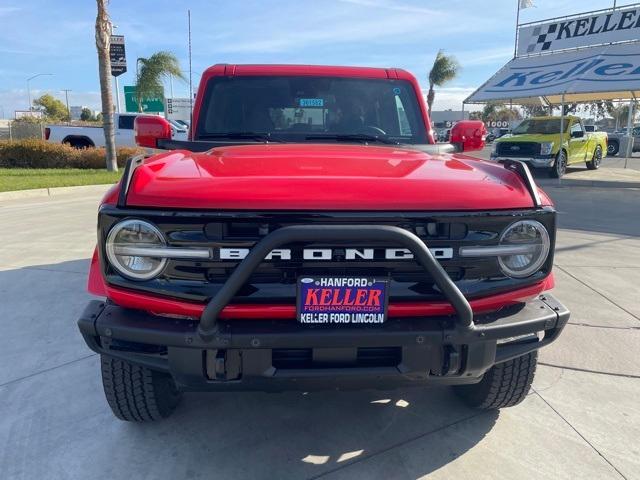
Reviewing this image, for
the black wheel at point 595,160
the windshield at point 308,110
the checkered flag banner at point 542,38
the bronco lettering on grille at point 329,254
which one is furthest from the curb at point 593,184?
the bronco lettering on grille at point 329,254

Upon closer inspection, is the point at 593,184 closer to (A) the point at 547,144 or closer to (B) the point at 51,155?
(A) the point at 547,144

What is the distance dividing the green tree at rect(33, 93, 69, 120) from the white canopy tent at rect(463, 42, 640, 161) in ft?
228

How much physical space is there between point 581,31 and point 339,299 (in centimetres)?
1747

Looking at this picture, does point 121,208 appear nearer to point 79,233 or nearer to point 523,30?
point 79,233

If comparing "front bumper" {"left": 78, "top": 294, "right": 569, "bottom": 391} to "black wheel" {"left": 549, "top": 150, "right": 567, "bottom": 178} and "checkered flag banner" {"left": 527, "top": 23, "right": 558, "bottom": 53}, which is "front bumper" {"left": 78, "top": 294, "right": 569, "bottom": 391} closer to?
"black wheel" {"left": 549, "top": 150, "right": 567, "bottom": 178}

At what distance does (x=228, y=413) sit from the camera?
2.68 metres

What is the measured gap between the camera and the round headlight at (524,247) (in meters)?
2.05

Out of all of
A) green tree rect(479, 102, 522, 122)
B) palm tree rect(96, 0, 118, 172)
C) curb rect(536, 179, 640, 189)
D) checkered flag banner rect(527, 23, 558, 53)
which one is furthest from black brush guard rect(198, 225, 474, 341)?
green tree rect(479, 102, 522, 122)

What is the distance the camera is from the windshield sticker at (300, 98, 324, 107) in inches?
136

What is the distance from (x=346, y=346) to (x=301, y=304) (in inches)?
8.8

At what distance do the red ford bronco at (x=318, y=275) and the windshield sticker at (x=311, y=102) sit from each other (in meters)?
1.41

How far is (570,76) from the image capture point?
14.2m

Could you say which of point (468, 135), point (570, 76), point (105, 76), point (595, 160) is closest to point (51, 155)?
point (105, 76)

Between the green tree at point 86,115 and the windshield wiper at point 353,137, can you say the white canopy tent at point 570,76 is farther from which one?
the green tree at point 86,115
